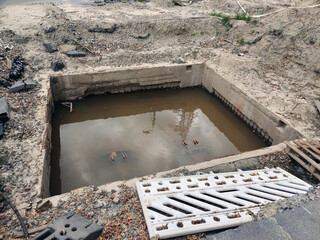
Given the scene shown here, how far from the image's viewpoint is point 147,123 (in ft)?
26.1

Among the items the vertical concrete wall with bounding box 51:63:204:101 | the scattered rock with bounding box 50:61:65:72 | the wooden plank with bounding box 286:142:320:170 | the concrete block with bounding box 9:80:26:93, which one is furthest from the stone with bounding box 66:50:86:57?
the wooden plank with bounding box 286:142:320:170

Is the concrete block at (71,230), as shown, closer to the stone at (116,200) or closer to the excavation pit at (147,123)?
the stone at (116,200)

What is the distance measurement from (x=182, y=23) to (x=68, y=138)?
303 inches

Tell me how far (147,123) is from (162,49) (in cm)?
397

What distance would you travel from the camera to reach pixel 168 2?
14.1 meters

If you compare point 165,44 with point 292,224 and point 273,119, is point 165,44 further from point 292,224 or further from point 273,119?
point 292,224

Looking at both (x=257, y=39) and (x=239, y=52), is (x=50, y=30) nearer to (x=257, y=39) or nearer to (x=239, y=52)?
(x=239, y=52)

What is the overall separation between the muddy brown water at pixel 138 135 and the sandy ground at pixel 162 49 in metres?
1.16

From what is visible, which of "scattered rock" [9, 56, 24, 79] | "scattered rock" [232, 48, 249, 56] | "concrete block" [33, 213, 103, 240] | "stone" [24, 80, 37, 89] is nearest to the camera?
"concrete block" [33, 213, 103, 240]

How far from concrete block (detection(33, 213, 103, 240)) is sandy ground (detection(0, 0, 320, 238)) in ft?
6.68

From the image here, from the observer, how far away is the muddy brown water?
19.8 ft

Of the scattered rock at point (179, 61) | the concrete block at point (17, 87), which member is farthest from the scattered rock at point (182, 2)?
the concrete block at point (17, 87)

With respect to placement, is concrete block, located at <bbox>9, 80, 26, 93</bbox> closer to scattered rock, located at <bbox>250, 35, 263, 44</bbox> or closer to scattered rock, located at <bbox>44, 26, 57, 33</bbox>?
scattered rock, located at <bbox>44, 26, 57, 33</bbox>

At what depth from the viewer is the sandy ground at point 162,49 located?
20.0 ft
